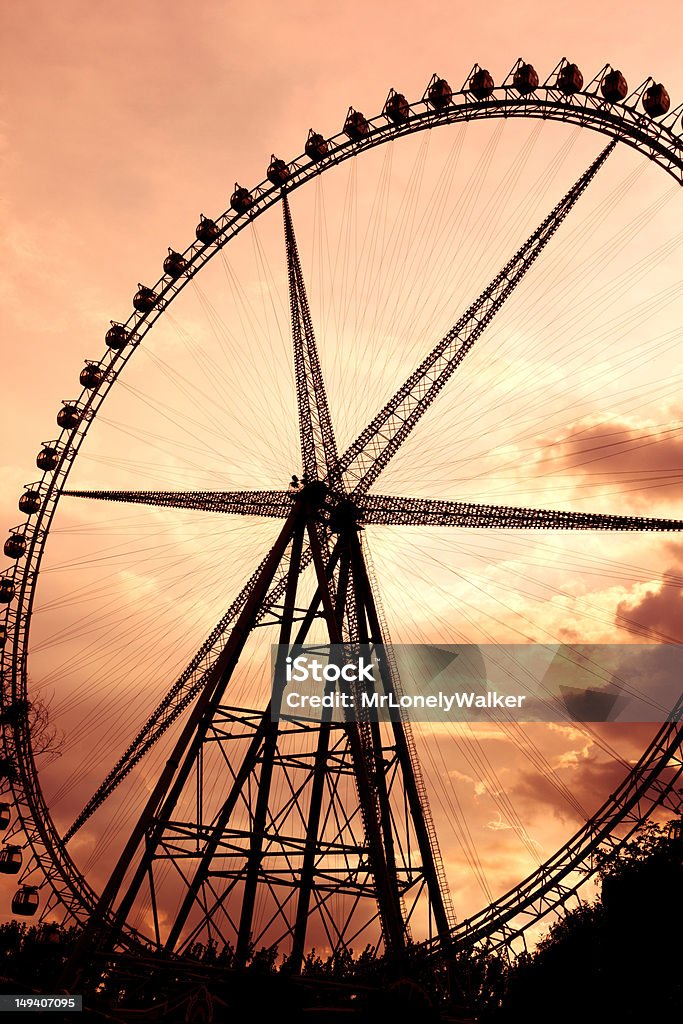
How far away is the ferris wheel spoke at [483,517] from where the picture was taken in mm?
25875

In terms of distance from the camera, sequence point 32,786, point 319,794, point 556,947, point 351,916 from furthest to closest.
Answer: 1. point 32,786
2. point 319,794
3. point 351,916
4. point 556,947

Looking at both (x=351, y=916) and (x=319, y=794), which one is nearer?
(x=351, y=916)

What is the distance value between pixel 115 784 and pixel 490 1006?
45.8ft

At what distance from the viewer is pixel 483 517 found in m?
27.2

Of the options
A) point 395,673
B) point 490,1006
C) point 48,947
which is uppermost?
point 395,673

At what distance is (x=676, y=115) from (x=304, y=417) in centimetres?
1260

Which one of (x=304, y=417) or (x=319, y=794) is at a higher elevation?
(x=304, y=417)

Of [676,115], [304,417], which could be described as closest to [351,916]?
[304,417]

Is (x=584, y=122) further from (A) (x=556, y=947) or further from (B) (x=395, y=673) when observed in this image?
(A) (x=556, y=947)

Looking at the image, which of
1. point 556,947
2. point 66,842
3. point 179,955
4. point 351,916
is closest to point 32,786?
point 66,842

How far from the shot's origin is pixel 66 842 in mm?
36281

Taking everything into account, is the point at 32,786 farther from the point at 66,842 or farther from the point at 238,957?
the point at 238,957

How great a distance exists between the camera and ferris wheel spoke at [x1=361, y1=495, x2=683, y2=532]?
25875 millimetres

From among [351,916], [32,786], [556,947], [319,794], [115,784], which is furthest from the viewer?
[32,786]
